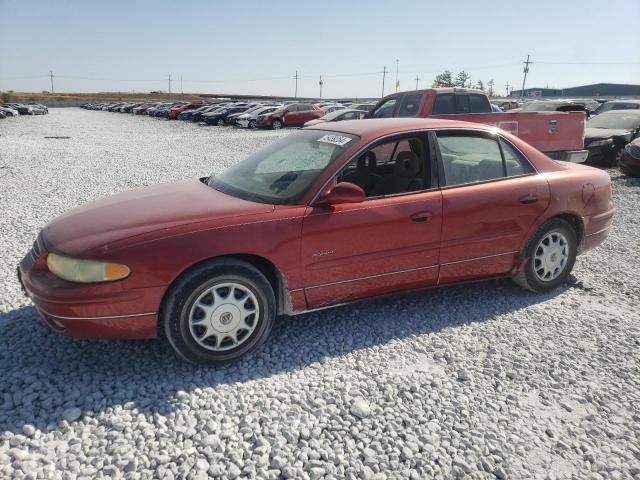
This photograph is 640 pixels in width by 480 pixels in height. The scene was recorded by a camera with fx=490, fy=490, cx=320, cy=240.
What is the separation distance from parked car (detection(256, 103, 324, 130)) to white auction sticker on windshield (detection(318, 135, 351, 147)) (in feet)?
74.0

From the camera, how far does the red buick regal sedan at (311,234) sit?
9.34 ft

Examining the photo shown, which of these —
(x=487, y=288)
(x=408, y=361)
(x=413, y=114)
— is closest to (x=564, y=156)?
(x=413, y=114)

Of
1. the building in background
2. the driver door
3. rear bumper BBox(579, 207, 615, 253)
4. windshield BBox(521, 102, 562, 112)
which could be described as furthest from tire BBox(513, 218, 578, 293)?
the building in background

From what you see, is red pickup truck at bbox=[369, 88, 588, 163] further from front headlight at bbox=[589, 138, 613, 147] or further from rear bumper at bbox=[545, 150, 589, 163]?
front headlight at bbox=[589, 138, 613, 147]

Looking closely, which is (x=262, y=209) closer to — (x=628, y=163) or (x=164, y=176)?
(x=164, y=176)

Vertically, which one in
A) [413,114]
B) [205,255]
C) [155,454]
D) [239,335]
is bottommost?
[155,454]

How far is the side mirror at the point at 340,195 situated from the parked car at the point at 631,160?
881 centimetres

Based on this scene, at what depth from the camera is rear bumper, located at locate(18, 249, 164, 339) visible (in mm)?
2773

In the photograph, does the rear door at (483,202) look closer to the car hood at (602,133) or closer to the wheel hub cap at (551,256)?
the wheel hub cap at (551,256)

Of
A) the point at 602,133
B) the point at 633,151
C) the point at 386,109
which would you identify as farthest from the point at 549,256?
the point at 602,133

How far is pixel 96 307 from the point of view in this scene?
279cm

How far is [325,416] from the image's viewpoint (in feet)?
8.59

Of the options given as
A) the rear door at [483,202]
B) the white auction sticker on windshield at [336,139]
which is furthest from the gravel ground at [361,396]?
the white auction sticker on windshield at [336,139]

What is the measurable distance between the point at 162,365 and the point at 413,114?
7460 mm
